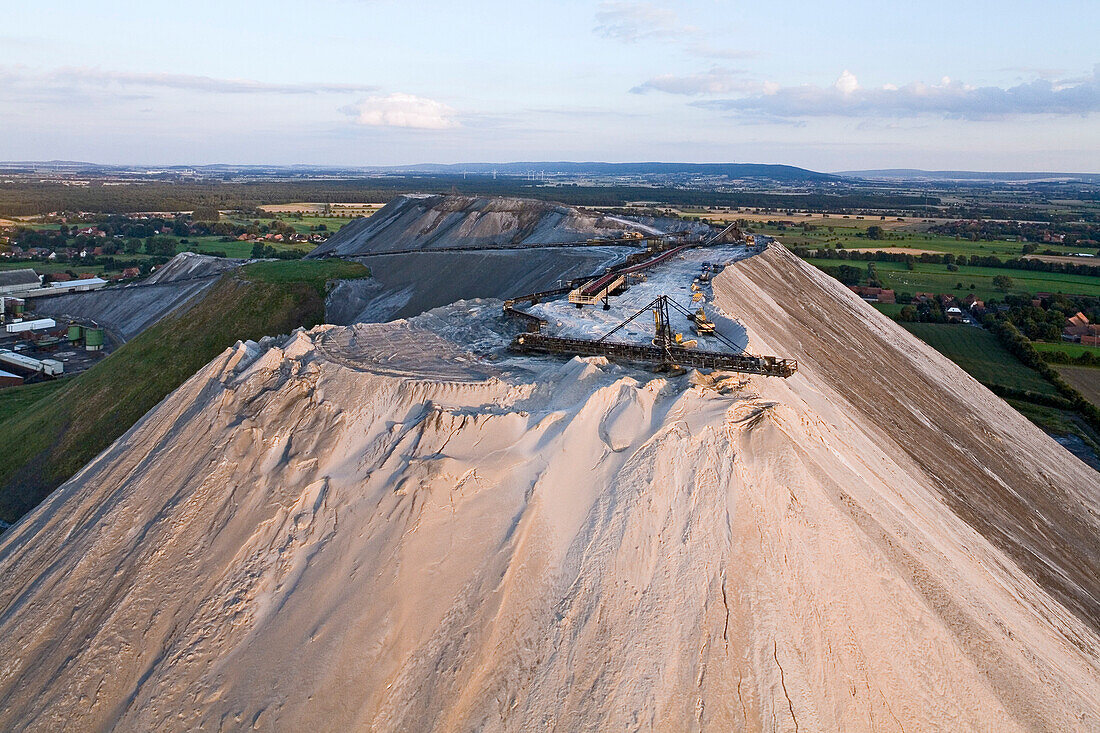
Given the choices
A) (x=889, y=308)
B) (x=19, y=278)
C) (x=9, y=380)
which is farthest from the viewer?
(x=19, y=278)

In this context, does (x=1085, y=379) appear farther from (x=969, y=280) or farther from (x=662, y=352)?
(x=662, y=352)

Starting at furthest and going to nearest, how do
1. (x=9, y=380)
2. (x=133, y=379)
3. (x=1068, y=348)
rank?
(x=1068, y=348) → (x=9, y=380) → (x=133, y=379)

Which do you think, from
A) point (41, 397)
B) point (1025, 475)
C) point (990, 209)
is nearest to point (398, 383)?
point (1025, 475)

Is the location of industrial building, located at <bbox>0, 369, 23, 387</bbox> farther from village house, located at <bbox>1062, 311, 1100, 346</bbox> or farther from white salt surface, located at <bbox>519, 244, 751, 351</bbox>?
village house, located at <bbox>1062, 311, 1100, 346</bbox>

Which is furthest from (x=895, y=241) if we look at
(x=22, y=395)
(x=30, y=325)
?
(x=30, y=325)

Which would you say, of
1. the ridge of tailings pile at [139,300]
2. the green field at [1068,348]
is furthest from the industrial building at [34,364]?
the green field at [1068,348]

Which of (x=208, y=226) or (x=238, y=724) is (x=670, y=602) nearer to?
(x=238, y=724)

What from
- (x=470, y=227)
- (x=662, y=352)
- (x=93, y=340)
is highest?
(x=470, y=227)

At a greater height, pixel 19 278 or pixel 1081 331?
pixel 19 278

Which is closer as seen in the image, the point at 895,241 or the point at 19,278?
the point at 19,278
